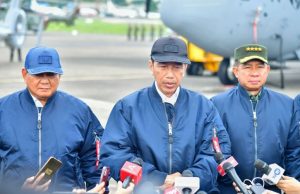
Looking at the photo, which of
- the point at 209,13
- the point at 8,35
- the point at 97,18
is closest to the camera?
the point at 209,13

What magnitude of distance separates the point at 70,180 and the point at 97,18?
338 ft

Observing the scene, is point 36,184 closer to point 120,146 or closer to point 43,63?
point 120,146

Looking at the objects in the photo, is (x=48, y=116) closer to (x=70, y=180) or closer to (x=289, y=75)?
(x=70, y=180)

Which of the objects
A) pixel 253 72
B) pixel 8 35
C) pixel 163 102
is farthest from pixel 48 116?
pixel 8 35

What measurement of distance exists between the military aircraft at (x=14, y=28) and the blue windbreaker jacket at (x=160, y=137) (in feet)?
76.9

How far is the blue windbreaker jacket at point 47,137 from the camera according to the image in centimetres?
608

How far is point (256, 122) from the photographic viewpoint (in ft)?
21.9

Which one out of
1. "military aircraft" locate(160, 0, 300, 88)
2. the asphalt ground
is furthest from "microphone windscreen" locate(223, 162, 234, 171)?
"military aircraft" locate(160, 0, 300, 88)

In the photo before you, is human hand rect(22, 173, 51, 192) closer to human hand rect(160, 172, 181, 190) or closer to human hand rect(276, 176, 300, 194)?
human hand rect(160, 172, 181, 190)

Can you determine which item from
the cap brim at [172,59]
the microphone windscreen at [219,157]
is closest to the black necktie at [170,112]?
the cap brim at [172,59]

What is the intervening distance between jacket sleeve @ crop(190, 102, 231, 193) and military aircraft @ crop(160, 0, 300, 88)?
1285 cm

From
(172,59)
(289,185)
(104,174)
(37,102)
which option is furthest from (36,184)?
(289,185)

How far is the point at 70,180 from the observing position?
6.26 metres

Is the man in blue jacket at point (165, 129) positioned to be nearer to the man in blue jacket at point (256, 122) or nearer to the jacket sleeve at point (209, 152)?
the jacket sleeve at point (209, 152)
